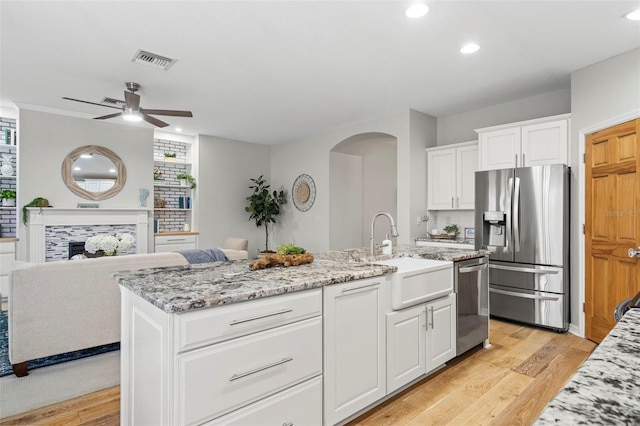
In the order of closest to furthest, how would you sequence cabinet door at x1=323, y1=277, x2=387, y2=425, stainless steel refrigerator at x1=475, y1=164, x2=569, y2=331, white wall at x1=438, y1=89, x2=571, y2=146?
1. cabinet door at x1=323, y1=277, x2=387, y2=425
2. stainless steel refrigerator at x1=475, y1=164, x2=569, y2=331
3. white wall at x1=438, y1=89, x2=571, y2=146

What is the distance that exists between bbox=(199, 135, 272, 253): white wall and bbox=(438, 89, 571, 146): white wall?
3.54m

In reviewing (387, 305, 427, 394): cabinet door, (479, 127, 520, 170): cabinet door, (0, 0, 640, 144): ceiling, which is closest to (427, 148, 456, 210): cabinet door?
(479, 127, 520, 170): cabinet door

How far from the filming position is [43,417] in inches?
84.4

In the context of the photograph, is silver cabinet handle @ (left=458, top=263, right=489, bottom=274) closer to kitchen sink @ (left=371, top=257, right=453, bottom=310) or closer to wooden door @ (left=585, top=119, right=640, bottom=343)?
kitchen sink @ (left=371, top=257, right=453, bottom=310)

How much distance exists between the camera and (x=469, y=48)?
3.20 metres

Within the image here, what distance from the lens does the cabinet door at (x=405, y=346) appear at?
2.21 meters

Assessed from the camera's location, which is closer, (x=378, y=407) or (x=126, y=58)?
(x=378, y=407)

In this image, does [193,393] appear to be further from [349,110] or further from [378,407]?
[349,110]

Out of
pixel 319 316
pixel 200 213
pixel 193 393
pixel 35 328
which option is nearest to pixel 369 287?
pixel 319 316

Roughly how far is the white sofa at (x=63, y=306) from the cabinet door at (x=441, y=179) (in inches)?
147

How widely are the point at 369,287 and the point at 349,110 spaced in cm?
360

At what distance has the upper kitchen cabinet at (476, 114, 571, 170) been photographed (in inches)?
150

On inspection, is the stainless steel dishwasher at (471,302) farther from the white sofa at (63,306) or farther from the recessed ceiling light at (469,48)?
the white sofa at (63,306)

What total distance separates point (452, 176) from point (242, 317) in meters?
4.24
